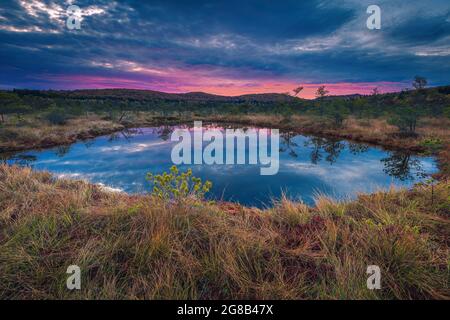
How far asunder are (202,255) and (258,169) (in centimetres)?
912

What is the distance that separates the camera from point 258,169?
11961mm

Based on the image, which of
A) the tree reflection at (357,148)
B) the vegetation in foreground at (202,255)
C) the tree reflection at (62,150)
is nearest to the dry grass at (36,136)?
the tree reflection at (62,150)

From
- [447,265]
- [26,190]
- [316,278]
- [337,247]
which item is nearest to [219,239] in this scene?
[316,278]

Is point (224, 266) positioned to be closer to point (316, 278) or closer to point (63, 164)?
point (316, 278)

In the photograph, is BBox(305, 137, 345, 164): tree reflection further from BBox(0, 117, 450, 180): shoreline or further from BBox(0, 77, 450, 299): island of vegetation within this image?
BBox(0, 77, 450, 299): island of vegetation

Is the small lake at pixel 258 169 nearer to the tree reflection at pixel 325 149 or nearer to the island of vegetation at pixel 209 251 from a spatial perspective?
the tree reflection at pixel 325 149

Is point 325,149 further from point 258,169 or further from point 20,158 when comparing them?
point 20,158

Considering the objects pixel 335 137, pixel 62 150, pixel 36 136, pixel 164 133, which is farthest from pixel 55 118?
pixel 335 137

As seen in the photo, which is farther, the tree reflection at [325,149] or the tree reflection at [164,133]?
the tree reflection at [164,133]

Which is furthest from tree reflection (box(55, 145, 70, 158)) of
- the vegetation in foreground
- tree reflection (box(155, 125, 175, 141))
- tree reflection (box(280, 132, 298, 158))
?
tree reflection (box(280, 132, 298, 158))

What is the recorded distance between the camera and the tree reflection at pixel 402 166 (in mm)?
10723

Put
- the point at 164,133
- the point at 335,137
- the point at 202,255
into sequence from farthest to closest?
the point at 164,133 < the point at 335,137 < the point at 202,255

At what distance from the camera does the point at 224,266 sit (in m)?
2.76
